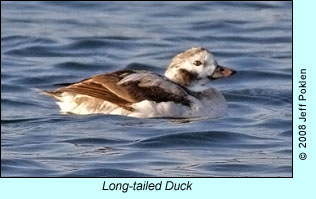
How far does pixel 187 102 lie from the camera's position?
1330 cm

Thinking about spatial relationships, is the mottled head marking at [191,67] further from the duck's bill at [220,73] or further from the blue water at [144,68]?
the blue water at [144,68]

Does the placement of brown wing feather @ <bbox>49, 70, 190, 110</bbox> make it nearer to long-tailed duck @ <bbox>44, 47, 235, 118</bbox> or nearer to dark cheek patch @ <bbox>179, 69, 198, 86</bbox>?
long-tailed duck @ <bbox>44, 47, 235, 118</bbox>

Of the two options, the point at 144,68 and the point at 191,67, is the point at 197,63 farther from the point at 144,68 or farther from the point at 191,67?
the point at 144,68

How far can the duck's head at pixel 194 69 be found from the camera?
13.7 metres

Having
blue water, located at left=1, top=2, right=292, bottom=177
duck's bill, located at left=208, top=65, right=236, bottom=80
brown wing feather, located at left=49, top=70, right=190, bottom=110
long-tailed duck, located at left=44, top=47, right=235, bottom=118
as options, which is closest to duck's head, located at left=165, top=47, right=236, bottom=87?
duck's bill, located at left=208, top=65, right=236, bottom=80

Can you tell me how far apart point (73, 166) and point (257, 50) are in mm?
7318

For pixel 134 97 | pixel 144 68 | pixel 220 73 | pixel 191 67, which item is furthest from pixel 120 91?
pixel 144 68

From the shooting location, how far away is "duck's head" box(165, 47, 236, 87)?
1367 cm

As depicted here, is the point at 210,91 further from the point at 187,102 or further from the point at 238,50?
the point at 238,50

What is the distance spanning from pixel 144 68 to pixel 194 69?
9.05 ft

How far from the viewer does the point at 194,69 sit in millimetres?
13711

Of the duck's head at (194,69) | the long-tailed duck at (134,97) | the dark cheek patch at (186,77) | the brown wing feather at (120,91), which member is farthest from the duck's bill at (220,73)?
the brown wing feather at (120,91)

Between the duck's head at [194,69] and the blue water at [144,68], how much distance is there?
46cm
